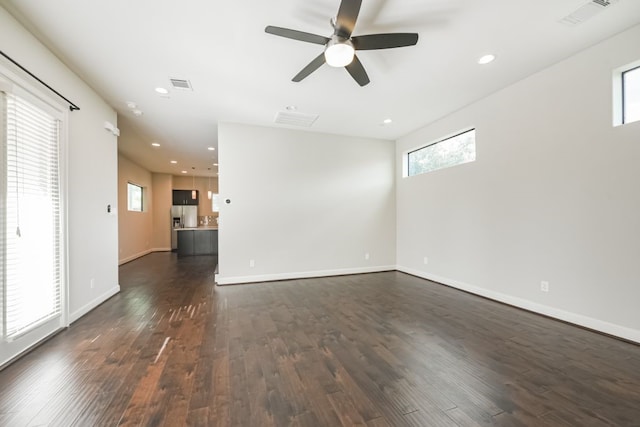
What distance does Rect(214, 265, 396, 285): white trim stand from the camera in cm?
446

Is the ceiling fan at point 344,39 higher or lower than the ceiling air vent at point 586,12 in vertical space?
lower

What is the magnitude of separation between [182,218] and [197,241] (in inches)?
66.9

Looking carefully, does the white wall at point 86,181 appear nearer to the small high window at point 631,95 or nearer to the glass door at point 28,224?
the glass door at point 28,224

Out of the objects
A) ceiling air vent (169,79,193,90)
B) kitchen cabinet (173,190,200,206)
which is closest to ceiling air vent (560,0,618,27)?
ceiling air vent (169,79,193,90)

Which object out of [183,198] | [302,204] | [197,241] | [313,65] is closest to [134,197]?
[183,198]

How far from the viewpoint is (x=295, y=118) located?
4.35 meters

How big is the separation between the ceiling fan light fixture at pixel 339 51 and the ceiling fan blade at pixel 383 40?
86 millimetres

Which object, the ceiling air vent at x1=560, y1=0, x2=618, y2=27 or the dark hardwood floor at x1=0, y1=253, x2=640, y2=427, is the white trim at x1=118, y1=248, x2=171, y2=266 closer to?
the dark hardwood floor at x1=0, y1=253, x2=640, y2=427

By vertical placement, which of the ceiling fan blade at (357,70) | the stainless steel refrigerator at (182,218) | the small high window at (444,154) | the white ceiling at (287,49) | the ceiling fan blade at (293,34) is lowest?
the stainless steel refrigerator at (182,218)

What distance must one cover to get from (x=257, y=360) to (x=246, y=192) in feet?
10.1

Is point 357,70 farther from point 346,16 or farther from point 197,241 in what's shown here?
point 197,241

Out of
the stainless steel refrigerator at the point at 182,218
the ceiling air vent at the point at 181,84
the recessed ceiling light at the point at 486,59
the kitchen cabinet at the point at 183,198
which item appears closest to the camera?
the recessed ceiling light at the point at 486,59

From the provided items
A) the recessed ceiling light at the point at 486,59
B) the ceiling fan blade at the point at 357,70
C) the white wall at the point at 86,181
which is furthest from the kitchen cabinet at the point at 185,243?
the recessed ceiling light at the point at 486,59

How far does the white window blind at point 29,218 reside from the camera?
80.1 inches
